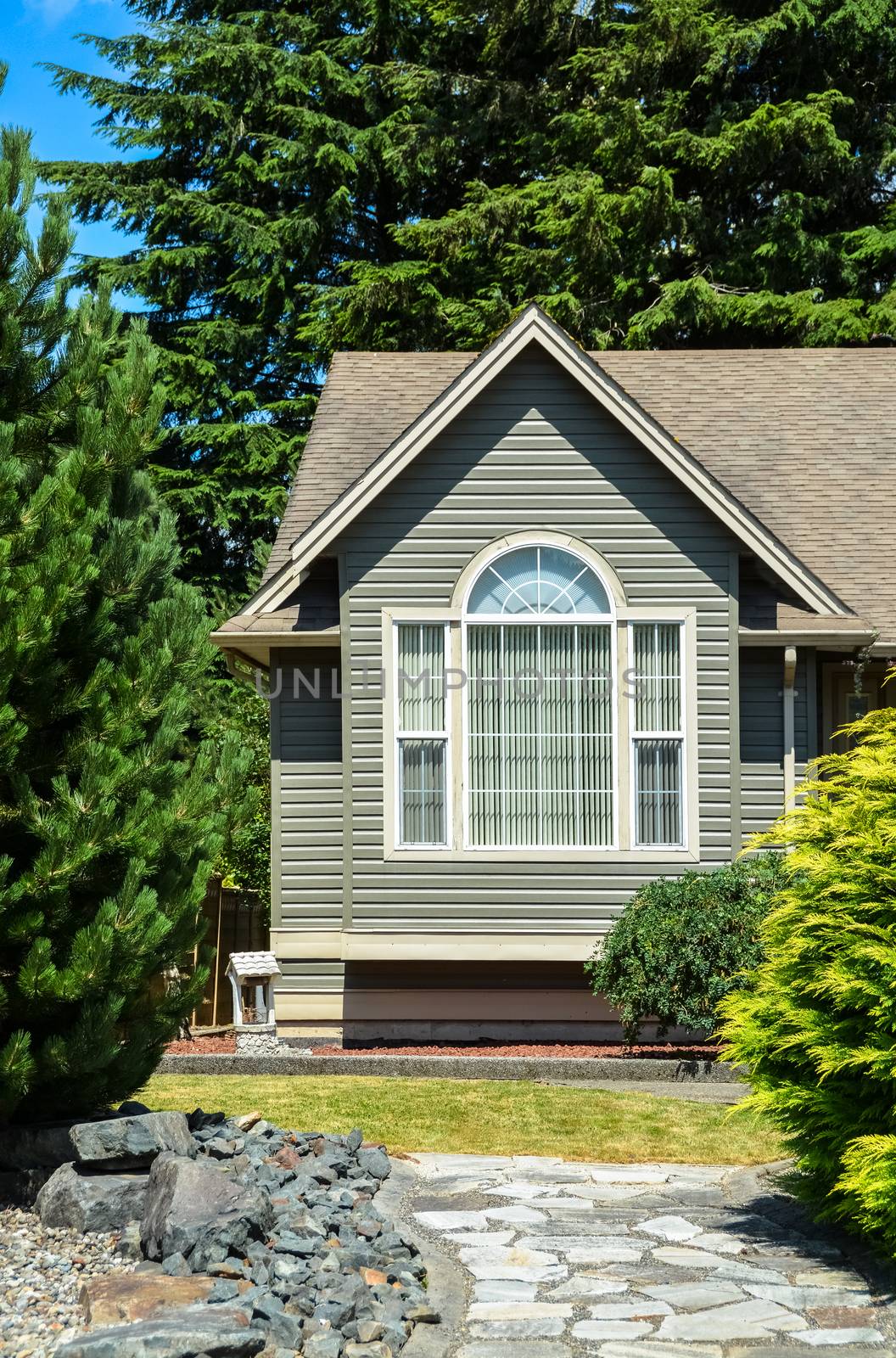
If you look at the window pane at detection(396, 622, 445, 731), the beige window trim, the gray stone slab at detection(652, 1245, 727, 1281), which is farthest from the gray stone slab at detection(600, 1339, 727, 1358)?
the window pane at detection(396, 622, 445, 731)

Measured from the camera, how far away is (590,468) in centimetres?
1216

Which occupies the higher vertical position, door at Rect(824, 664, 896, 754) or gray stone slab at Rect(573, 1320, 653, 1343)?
door at Rect(824, 664, 896, 754)

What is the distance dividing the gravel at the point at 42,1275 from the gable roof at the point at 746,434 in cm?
670

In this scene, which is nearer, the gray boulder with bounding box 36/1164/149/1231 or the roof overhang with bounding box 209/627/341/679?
the gray boulder with bounding box 36/1164/149/1231

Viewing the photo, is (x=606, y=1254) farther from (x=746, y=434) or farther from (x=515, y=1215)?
(x=746, y=434)

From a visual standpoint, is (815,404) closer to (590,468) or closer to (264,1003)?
(590,468)

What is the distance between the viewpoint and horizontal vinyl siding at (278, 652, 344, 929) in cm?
1244

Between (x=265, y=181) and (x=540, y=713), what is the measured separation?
695 inches

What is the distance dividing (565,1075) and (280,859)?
3.32 metres

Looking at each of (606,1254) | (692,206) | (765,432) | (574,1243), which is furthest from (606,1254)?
(692,206)

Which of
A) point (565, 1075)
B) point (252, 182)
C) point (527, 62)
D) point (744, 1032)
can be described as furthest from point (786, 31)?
point (744, 1032)

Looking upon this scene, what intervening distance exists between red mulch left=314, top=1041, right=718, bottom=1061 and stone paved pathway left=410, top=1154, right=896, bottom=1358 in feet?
10.9

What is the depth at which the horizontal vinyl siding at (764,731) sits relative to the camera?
484 inches

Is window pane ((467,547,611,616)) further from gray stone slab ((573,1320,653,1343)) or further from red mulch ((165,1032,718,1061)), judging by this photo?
gray stone slab ((573,1320,653,1343))
